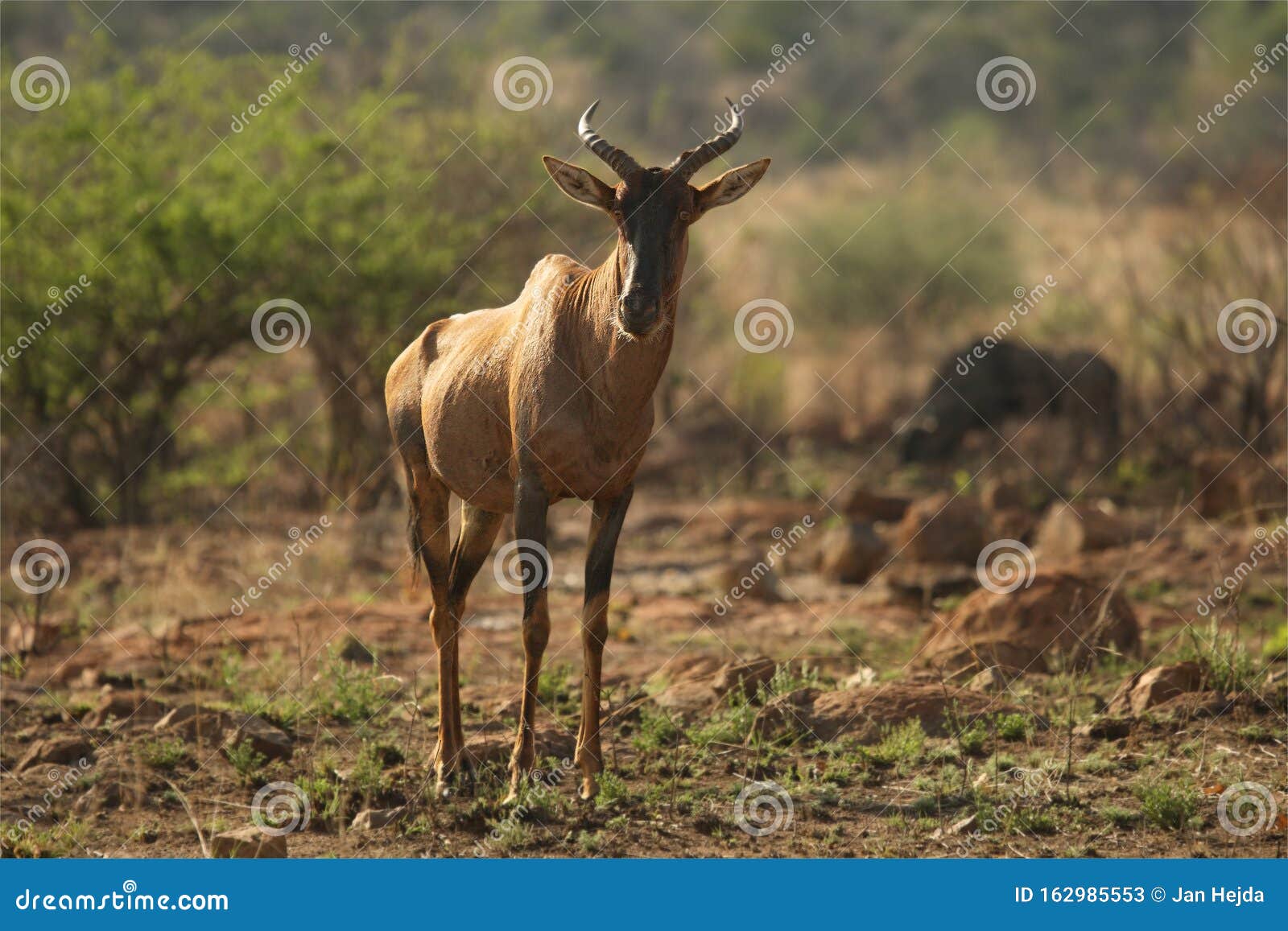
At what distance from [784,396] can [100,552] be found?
448 inches

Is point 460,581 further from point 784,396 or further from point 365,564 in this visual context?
point 784,396

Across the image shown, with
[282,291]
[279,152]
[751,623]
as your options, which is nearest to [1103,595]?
[751,623]

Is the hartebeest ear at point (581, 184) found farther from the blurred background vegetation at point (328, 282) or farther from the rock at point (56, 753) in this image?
the blurred background vegetation at point (328, 282)

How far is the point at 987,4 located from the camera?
58.0 metres

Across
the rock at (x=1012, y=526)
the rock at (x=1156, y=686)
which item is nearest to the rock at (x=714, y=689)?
the rock at (x=1156, y=686)

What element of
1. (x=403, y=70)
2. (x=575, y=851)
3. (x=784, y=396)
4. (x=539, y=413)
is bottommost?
(x=575, y=851)

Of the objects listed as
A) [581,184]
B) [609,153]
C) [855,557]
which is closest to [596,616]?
[581,184]

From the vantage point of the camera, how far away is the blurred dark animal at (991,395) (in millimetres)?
18984

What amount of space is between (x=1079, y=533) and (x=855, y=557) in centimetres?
207

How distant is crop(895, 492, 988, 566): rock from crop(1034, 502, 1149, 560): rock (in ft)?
1.98

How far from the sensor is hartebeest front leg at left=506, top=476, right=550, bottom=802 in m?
7.23

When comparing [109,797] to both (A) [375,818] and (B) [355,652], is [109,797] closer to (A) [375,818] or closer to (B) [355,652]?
(A) [375,818]

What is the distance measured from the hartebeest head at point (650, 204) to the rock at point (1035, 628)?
3809 mm

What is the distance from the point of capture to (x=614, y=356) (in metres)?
7.24
